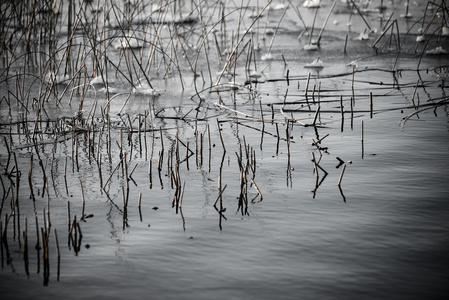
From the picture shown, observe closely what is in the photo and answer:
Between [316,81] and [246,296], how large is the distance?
13.1 ft

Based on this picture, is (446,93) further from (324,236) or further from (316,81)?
(324,236)

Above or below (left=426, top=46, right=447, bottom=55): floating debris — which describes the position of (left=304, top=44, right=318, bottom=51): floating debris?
above

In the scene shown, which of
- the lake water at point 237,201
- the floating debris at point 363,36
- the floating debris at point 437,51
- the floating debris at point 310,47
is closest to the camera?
the lake water at point 237,201

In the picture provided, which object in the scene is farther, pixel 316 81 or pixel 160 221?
pixel 316 81

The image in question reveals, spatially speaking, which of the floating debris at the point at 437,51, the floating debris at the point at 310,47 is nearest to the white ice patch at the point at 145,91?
the floating debris at the point at 310,47

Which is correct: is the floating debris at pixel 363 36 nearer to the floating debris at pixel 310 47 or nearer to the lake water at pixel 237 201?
the floating debris at pixel 310 47

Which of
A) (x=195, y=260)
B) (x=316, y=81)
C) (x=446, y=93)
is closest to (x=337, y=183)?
(x=195, y=260)

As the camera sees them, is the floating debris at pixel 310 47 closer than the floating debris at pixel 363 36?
Yes

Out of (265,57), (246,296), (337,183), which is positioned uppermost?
(265,57)

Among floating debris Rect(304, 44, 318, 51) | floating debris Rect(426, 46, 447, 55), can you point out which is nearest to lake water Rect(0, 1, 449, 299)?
floating debris Rect(426, 46, 447, 55)

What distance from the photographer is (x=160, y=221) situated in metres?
2.54

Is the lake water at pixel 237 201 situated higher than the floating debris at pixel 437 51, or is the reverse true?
the floating debris at pixel 437 51

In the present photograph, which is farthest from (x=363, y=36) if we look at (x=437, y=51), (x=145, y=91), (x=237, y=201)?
(x=237, y=201)

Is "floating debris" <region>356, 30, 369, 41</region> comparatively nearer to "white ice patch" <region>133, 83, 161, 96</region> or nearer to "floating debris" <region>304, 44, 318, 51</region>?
"floating debris" <region>304, 44, 318, 51</region>
